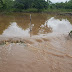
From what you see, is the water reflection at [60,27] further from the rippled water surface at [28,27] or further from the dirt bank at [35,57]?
the dirt bank at [35,57]

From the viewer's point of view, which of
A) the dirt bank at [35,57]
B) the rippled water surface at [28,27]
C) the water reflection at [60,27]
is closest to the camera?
the dirt bank at [35,57]

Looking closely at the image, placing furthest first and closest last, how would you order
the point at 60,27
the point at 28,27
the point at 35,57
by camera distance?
the point at 60,27 < the point at 28,27 < the point at 35,57

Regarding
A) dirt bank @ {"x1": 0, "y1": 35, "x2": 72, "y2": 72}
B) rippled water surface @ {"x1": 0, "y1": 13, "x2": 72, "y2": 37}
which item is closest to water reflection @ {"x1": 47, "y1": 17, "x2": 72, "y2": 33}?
rippled water surface @ {"x1": 0, "y1": 13, "x2": 72, "y2": 37}

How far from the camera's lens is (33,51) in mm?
5074

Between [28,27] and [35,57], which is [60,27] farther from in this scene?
[35,57]

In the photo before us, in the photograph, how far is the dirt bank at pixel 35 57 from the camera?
3.81m

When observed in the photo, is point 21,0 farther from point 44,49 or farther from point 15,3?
point 44,49

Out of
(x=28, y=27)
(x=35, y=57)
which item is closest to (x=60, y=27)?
(x=28, y=27)

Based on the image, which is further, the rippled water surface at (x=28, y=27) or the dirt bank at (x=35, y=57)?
the rippled water surface at (x=28, y=27)

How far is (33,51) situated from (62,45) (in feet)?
6.20

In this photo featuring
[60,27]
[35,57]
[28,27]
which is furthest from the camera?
[60,27]

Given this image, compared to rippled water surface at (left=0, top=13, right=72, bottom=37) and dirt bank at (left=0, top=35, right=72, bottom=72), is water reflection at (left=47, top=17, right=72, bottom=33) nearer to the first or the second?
rippled water surface at (left=0, top=13, right=72, bottom=37)

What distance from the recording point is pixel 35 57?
14.8 feet

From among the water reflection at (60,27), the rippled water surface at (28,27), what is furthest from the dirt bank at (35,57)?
the water reflection at (60,27)
